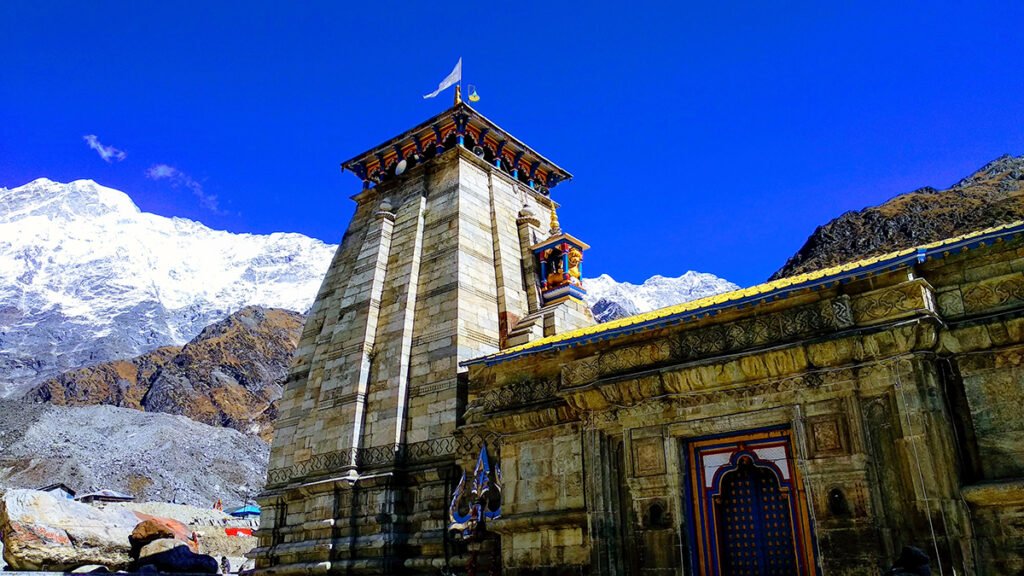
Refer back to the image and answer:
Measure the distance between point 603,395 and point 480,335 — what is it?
6.84 m

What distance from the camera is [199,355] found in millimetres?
122312

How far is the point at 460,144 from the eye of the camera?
24.8 metres

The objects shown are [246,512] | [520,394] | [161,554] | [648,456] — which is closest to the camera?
[648,456]

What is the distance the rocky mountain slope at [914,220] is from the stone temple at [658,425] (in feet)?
172

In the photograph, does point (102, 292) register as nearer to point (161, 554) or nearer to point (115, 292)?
point (115, 292)

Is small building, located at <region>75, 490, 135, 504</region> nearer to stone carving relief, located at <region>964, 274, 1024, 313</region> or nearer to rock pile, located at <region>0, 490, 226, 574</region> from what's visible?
rock pile, located at <region>0, 490, 226, 574</region>

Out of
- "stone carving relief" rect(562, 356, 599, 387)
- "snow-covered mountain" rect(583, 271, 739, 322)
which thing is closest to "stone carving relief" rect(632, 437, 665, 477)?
"stone carving relief" rect(562, 356, 599, 387)

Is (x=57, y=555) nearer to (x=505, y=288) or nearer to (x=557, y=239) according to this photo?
(x=505, y=288)

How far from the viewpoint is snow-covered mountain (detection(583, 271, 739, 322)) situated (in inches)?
5576

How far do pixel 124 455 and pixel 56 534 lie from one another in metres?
53.2

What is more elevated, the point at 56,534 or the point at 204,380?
the point at 204,380

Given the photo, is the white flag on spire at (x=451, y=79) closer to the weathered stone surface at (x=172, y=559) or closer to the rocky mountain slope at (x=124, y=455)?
the weathered stone surface at (x=172, y=559)

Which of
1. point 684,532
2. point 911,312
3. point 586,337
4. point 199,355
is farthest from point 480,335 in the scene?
point 199,355

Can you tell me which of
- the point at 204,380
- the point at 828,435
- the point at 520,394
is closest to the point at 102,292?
the point at 204,380
